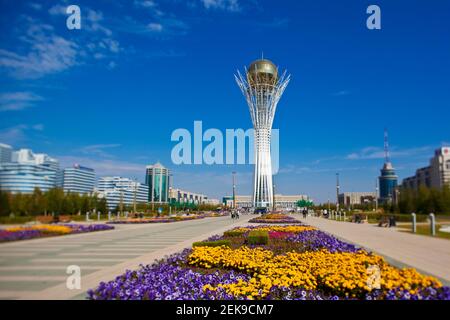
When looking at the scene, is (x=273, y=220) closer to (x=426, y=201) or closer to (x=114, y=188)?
(x=426, y=201)

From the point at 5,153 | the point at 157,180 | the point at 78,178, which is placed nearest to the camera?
the point at 5,153

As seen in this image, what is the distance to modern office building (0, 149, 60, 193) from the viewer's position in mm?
3211

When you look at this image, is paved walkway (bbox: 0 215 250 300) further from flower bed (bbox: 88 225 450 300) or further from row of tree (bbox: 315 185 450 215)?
row of tree (bbox: 315 185 450 215)

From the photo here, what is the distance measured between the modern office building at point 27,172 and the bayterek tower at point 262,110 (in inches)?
1754

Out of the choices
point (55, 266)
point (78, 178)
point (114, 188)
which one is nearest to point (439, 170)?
point (114, 188)

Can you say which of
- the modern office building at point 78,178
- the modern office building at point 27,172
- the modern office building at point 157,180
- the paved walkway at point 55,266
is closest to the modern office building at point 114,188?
the modern office building at point 78,178

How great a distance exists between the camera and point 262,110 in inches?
1978

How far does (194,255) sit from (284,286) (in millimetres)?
2870

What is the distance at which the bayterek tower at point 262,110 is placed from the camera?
49469 millimetres

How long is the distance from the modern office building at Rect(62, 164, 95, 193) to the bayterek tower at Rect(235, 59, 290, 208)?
43577 mm

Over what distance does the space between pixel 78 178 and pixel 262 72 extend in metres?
54.4

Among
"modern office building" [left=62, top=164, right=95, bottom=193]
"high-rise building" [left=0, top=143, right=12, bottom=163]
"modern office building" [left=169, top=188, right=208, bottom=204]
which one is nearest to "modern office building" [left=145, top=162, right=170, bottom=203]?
"modern office building" [left=169, top=188, right=208, bottom=204]
